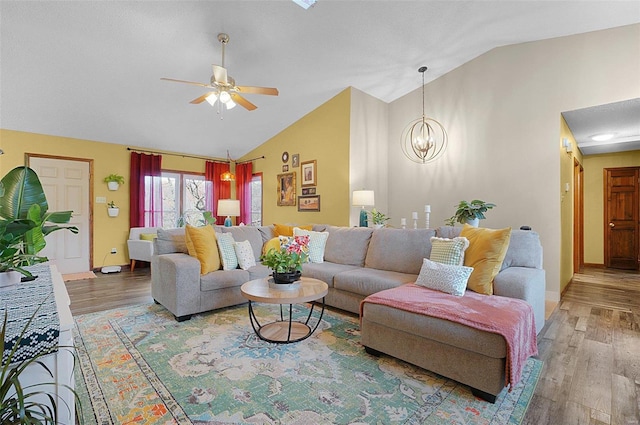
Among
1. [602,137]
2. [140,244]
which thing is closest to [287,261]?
[140,244]

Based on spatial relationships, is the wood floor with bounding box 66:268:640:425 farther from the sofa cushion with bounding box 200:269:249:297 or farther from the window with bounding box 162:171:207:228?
the window with bounding box 162:171:207:228

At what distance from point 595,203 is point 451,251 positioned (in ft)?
18.3

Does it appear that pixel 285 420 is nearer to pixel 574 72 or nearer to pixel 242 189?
pixel 574 72

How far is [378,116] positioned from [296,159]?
1.68m

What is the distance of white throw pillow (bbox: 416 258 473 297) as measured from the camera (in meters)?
2.32

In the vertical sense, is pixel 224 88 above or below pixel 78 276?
above

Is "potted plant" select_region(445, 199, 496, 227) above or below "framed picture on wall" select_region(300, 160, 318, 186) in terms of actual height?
below

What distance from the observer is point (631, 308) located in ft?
11.2

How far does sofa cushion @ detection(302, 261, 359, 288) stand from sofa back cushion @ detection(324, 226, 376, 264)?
4.3 inches

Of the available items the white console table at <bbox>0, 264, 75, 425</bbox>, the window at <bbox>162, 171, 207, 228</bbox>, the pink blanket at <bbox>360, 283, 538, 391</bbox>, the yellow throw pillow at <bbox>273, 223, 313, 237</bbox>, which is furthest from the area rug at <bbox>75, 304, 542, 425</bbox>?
the window at <bbox>162, 171, 207, 228</bbox>

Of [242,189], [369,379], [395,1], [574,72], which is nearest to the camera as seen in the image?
[369,379]

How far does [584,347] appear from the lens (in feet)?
8.04

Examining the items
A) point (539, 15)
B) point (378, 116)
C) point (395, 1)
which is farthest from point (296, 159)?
point (539, 15)

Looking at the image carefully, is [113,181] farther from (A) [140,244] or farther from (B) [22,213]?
(B) [22,213]
